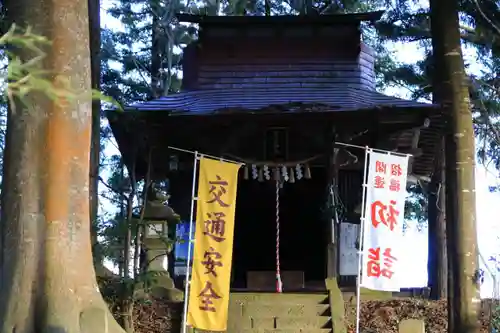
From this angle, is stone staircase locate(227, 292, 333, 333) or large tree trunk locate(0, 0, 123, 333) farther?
stone staircase locate(227, 292, 333, 333)

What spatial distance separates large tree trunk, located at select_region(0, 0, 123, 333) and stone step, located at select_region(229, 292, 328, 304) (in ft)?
15.0

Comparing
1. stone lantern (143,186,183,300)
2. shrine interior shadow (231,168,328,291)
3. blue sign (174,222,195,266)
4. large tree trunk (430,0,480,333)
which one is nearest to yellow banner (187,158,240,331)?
stone lantern (143,186,183,300)

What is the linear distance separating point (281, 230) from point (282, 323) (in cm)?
495

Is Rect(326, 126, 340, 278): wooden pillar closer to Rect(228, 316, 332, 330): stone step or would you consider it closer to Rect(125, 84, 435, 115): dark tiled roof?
Rect(125, 84, 435, 115): dark tiled roof

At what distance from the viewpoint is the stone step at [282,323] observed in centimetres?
999

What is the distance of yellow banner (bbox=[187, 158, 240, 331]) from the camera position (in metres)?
9.52

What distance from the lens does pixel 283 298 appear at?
1047 centimetres

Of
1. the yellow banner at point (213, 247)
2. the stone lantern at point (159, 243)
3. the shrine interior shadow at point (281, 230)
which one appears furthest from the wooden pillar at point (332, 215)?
the shrine interior shadow at point (281, 230)

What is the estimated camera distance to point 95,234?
9.97 meters

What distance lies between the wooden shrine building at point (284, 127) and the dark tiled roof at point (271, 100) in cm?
2

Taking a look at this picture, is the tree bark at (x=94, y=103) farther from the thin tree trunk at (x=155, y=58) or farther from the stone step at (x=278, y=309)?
the thin tree trunk at (x=155, y=58)

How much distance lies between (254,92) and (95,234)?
15.3 ft

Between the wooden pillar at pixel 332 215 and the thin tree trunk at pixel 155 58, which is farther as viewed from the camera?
the thin tree trunk at pixel 155 58

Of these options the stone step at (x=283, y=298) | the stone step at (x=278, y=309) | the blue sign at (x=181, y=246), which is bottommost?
the stone step at (x=278, y=309)
